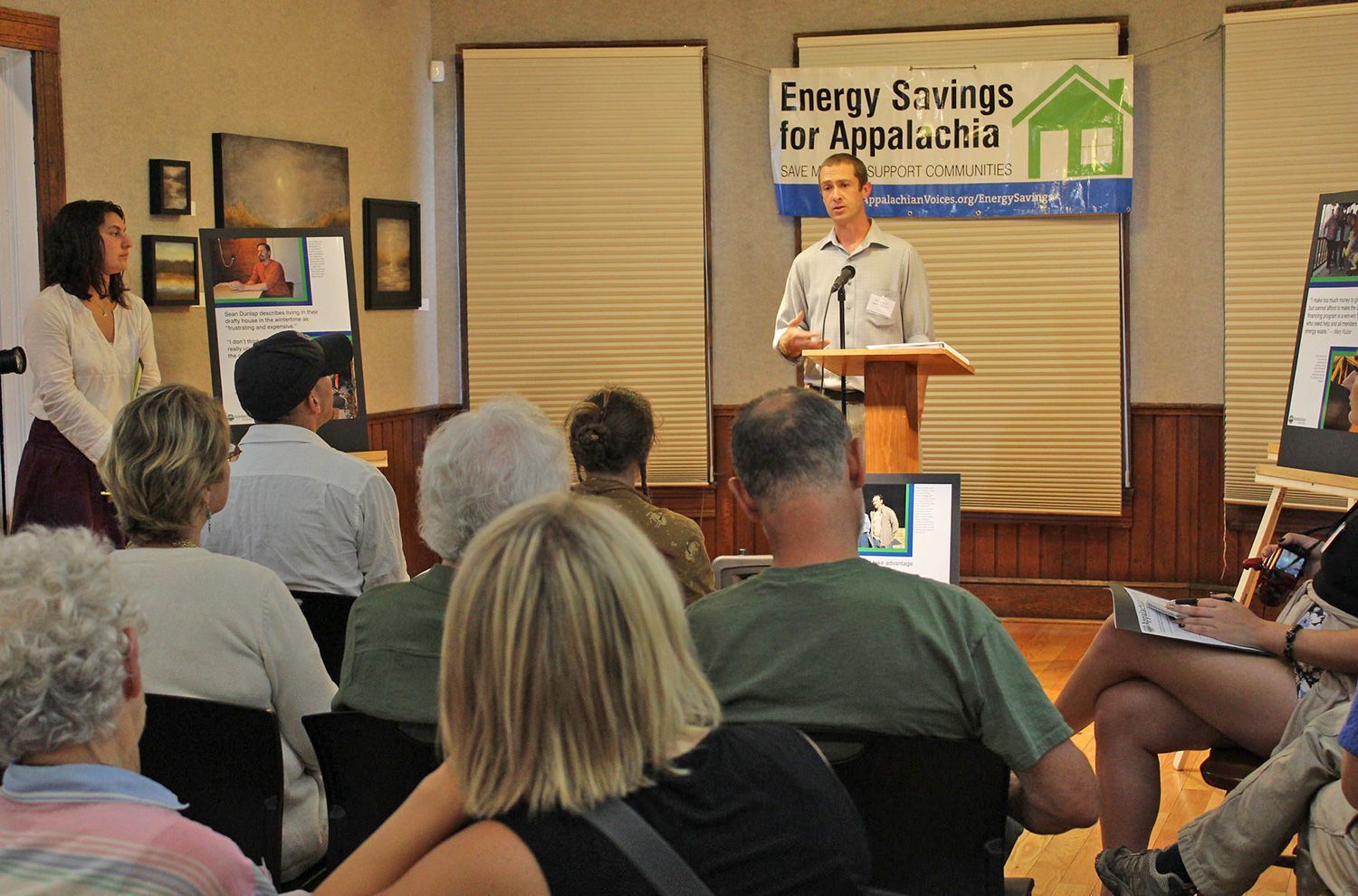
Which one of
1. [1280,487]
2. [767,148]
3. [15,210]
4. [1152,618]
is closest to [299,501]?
[1152,618]

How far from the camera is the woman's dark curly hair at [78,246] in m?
4.54

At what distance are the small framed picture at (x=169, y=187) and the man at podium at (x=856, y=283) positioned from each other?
2.51 metres

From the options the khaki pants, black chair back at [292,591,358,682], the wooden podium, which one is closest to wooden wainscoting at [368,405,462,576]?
the wooden podium

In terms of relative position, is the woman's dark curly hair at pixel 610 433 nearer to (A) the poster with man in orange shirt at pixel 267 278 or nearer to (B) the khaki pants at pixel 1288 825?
(B) the khaki pants at pixel 1288 825

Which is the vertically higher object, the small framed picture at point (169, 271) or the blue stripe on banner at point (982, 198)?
the blue stripe on banner at point (982, 198)

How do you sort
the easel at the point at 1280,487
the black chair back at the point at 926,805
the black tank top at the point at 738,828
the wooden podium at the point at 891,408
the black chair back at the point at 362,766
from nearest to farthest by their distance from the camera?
the black tank top at the point at 738,828 < the black chair back at the point at 926,805 < the black chair back at the point at 362,766 < the easel at the point at 1280,487 < the wooden podium at the point at 891,408

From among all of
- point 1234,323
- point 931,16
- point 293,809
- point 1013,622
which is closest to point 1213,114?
point 1234,323

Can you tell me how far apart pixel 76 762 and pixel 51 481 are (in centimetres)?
364

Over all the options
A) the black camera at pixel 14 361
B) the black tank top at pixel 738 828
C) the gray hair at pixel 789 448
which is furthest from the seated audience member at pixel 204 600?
the black camera at pixel 14 361

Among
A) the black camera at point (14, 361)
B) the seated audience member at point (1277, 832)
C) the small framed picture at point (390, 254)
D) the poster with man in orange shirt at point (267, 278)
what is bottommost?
the seated audience member at point (1277, 832)

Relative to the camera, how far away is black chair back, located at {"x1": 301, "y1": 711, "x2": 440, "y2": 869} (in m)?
1.91

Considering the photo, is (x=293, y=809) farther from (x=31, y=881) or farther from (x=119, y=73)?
(x=119, y=73)

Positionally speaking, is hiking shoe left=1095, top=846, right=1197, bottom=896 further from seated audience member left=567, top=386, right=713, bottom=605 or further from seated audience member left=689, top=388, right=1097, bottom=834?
seated audience member left=567, top=386, right=713, bottom=605

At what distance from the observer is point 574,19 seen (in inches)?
275
